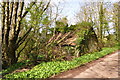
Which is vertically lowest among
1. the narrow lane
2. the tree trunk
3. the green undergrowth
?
the narrow lane

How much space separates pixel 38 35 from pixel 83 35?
4661 millimetres

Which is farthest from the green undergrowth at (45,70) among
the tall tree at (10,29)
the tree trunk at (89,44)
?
the tree trunk at (89,44)

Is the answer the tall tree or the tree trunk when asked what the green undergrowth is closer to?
the tall tree

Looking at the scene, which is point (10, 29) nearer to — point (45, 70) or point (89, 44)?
point (45, 70)

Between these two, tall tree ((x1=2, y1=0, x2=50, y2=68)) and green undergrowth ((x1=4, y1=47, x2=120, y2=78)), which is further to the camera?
tall tree ((x1=2, y1=0, x2=50, y2=68))

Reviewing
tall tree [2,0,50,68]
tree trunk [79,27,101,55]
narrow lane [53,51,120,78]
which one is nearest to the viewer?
narrow lane [53,51,120,78]

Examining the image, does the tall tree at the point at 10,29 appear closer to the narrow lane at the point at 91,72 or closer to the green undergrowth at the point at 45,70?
the green undergrowth at the point at 45,70

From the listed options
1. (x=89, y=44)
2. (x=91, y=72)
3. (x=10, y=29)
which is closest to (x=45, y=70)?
(x=91, y=72)

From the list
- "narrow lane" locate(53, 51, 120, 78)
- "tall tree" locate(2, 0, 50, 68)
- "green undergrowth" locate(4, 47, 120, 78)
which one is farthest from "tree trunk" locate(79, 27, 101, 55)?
"tall tree" locate(2, 0, 50, 68)

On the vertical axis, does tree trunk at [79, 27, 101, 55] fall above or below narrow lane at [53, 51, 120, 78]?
above

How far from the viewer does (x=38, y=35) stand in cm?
886

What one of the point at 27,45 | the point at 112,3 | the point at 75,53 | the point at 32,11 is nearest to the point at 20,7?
the point at 32,11

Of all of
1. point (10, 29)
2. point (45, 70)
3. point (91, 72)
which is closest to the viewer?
point (91, 72)

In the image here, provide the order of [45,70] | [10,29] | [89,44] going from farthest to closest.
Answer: [89,44] < [10,29] < [45,70]
